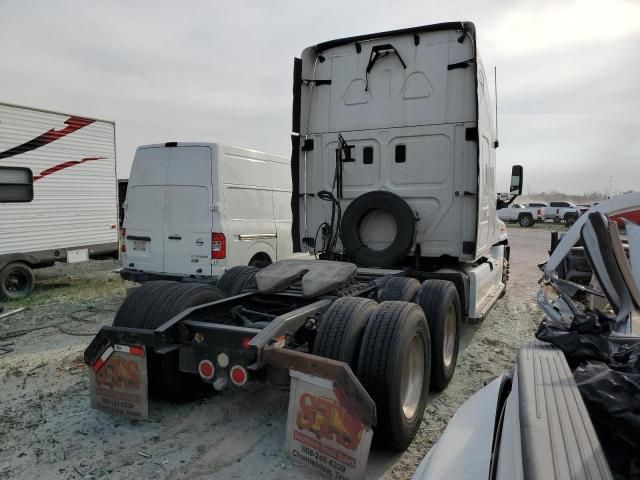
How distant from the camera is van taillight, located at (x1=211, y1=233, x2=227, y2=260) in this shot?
690 centimetres

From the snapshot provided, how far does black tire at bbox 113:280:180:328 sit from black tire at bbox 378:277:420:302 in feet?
6.83

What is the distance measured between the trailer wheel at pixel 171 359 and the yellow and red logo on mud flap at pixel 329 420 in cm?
133

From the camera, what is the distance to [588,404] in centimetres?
188

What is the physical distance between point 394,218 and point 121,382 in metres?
3.56

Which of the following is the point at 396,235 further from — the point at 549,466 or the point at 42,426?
the point at 549,466

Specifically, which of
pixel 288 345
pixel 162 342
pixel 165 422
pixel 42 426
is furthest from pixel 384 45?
pixel 42 426

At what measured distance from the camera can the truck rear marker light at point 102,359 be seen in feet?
11.2

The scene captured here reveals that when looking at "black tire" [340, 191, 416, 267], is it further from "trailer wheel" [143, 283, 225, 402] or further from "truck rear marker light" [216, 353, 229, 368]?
"truck rear marker light" [216, 353, 229, 368]

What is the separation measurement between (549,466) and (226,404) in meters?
3.27

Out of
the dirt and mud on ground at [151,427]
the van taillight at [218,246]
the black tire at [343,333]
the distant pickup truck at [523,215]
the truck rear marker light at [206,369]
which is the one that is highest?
the distant pickup truck at [523,215]

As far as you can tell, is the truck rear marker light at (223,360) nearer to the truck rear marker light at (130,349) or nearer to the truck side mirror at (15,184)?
the truck rear marker light at (130,349)

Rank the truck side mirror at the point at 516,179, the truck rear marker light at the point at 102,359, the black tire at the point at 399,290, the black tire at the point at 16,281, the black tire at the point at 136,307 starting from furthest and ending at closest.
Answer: the black tire at the point at 16,281 < the truck side mirror at the point at 516,179 < the black tire at the point at 399,290 < the black tire at the point at 136,307 < the truck rear marker light at the point at 102,359

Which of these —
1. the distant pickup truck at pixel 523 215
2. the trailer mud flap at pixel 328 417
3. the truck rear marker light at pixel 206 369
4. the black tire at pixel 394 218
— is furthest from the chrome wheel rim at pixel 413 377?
the distant pickup truck at pixel 523 215

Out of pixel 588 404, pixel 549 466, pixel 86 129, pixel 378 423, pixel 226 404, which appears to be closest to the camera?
pixel 549 466
